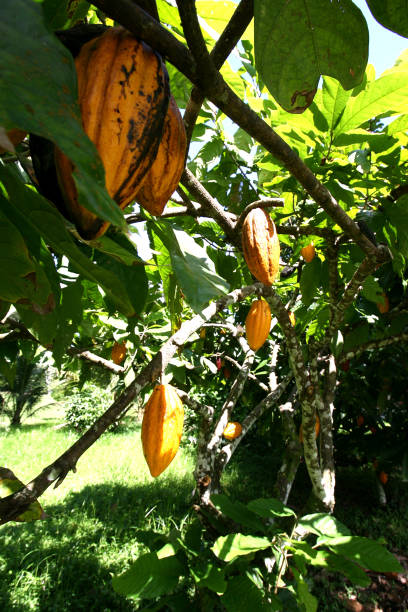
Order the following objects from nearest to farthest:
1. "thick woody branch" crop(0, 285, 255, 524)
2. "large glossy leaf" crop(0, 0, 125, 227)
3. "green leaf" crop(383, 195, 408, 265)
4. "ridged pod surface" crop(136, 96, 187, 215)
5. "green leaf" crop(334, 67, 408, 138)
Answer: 1. "large glossy leaf" crop(0, 0, 125, 227)
2. "ridged pod surface" crop(136, 96, 187, 215)
3. "thick woody branch" crop(0, 285, 255, 524)
4. "green leaf" crop(334, 67, 408, 138)
5. "green leaf" crop(383, 195, 408, 265)

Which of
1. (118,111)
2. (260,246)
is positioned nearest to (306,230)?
(260,246)

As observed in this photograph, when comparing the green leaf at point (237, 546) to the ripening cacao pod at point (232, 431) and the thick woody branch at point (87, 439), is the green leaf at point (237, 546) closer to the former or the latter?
the thick woody branch at point (87, 439)

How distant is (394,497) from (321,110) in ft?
18.1

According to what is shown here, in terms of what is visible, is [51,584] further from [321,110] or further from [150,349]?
[321,110]

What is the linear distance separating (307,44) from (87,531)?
456 centimetres

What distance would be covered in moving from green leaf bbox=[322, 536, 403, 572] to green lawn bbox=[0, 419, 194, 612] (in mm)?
1014

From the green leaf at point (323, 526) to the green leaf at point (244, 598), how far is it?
0.28m

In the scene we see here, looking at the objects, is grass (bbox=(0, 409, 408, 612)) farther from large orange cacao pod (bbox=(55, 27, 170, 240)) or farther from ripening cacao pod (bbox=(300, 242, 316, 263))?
large orange cacao pod (bbox=(55, 27, 170, 240))

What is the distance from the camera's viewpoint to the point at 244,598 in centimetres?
148

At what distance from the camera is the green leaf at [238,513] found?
1.65 meters

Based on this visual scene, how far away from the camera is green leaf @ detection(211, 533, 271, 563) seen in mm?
1479

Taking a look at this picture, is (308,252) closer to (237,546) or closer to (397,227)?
(397,227)

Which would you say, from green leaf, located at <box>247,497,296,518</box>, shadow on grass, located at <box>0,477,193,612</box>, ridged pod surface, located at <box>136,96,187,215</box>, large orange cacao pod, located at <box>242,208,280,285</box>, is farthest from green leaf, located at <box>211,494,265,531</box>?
ridged pod surface, located at <box>136,96,187,215</box>

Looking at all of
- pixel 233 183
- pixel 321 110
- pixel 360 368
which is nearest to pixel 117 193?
pixel 321 110
